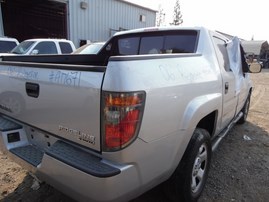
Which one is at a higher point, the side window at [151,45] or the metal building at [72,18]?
the metal building at [72,18]

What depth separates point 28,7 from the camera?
19.6m

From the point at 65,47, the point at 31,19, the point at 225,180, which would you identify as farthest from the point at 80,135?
the point at 31,19

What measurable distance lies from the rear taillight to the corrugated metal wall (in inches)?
553

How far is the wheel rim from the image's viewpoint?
279cm

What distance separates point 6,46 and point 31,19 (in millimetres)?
11945

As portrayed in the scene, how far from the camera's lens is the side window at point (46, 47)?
33.2 feet

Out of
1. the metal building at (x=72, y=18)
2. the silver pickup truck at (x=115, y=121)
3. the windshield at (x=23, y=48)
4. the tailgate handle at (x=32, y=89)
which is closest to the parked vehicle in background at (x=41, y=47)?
the windshield at (x=23, y=48)

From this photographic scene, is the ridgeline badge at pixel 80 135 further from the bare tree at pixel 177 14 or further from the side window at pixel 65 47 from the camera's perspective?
the bare tree at pixel 177 14

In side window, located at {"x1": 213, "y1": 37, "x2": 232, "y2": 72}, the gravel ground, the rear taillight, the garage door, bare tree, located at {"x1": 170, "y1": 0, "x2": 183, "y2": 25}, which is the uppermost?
bare tree, located at {"x1": 170, "y1": 0, "x2": 183, "y2": 25}

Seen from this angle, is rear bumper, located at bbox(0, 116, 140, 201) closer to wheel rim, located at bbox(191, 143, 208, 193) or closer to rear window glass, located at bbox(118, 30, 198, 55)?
wheel rim, located at bbox(191, 143, 208, 193)

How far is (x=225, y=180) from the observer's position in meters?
3.44

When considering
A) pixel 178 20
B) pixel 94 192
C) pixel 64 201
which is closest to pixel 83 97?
pixel 94 192

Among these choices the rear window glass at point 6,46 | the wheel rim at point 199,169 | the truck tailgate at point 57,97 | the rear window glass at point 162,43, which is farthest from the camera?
the rear window glass at point 6,46

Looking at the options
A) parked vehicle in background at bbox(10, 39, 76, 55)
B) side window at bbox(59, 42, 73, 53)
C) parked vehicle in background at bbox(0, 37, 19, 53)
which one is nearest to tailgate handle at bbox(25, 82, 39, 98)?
parked vehicle in background at bbox(10, 39, 76, 55)
